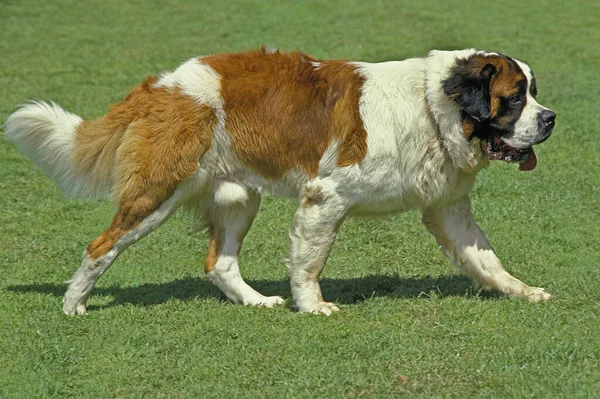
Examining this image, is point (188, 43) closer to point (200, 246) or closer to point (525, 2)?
point (525, 2)

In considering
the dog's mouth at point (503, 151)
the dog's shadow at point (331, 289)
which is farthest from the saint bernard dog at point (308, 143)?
the dog's shadow at point (331, 289)

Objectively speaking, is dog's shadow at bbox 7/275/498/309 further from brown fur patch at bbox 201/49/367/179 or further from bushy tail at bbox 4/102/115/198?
brown fur patch at bbox 201/49/367/179

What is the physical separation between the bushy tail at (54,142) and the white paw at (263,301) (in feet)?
4.22

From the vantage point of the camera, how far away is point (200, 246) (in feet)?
29.5

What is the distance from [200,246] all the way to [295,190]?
6.67 feet

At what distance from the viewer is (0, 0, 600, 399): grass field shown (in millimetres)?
5852

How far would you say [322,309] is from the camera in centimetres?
700

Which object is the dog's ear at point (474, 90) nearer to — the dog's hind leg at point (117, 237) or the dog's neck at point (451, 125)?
the dog's neck at point (451, 125)

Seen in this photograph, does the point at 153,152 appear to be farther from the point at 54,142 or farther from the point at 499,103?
the point at 499,103

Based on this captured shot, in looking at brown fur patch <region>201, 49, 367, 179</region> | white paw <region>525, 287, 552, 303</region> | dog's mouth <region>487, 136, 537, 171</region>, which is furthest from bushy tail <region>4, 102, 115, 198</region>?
white paw <region>525, 287, 552, 303</region>

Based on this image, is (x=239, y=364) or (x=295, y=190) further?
(x=295, y=190)

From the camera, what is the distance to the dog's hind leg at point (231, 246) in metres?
7.38

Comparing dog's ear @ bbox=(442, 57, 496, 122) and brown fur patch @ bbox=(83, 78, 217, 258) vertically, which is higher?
dog's ear @ bbox=(442, 57, 496, 122)

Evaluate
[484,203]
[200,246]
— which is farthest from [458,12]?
[200,246]
